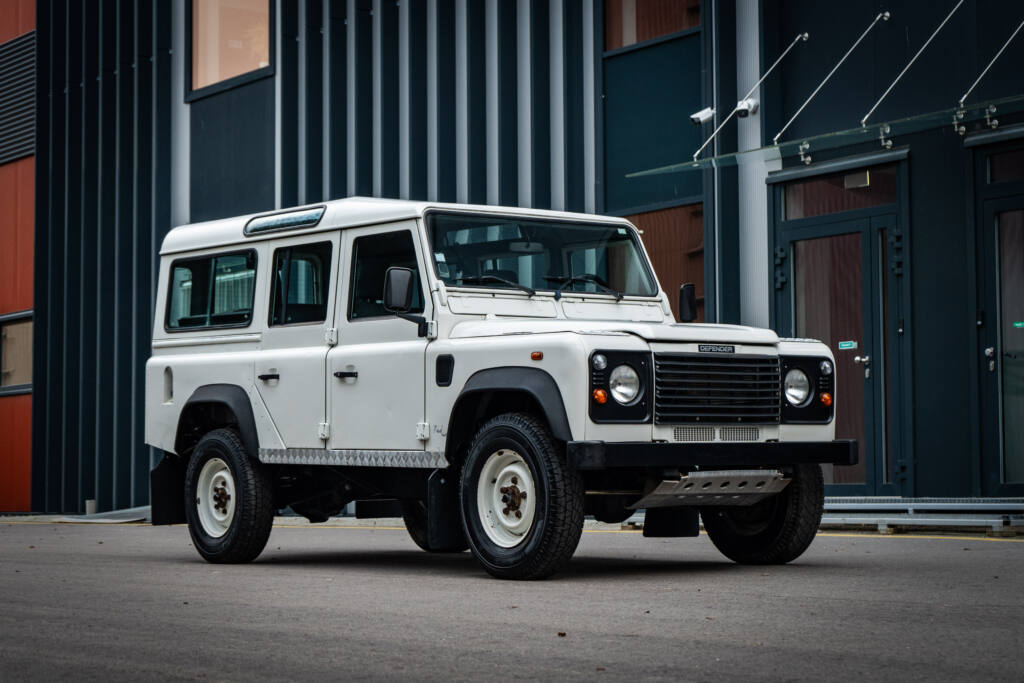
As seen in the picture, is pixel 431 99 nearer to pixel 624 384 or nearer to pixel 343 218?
pixel 343 218

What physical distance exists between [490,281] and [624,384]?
5.43 ft

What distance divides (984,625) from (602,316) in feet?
14.1

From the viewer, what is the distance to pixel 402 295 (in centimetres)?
991

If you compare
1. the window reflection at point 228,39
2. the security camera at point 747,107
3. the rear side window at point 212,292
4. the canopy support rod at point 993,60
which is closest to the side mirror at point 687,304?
the rear side window at point 212,292

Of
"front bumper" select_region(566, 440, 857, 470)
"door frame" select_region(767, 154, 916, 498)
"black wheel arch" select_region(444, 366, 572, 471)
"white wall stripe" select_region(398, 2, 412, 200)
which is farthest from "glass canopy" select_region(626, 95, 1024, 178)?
"black wheel arch" select_region(444, 366, 572, 471)

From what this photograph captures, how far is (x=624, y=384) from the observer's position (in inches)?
358

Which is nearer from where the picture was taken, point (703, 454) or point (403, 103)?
point (703, 454)

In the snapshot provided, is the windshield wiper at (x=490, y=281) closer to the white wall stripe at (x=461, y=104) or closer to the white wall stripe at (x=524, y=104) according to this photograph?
the white wall stripe at (x=524, y=104)

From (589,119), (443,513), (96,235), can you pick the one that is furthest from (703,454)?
(96,235)

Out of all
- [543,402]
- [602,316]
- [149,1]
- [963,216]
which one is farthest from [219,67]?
[543,402]

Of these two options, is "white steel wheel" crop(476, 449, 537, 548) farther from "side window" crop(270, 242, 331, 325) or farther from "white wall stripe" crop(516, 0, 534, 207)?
"white wall stripe" crop(516, 0, 534, 207)

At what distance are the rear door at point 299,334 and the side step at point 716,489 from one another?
8.53 ft

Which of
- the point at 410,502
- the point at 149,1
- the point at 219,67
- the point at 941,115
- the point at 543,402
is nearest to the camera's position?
the point at 543,402

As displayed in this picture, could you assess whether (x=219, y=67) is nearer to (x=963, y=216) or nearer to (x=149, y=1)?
(x=149, y=1)
